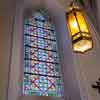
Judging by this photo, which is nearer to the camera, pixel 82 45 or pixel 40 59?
pixel 82 45

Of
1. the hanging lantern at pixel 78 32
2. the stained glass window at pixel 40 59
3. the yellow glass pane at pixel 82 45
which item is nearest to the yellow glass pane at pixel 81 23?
the hanging lantern at pixel 78 32

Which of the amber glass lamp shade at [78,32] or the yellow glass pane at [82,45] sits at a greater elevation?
the amber glass lamp shade at [78,32]

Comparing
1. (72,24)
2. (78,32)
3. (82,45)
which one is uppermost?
(72,24)

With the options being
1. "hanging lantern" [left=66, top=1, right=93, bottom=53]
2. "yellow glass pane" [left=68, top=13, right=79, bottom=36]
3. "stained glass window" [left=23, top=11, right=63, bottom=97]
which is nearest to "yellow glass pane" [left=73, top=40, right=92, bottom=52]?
"hanging lantern" [left=66, top=1, right=93, bottom=53]

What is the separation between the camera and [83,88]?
14.9ft

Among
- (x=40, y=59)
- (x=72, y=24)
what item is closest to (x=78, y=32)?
(x=72, y=24)

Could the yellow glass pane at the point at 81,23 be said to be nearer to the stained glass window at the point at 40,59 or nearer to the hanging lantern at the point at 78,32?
the hanging lantern at the point at 78,32

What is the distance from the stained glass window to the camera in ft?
15.1

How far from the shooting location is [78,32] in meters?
2.35

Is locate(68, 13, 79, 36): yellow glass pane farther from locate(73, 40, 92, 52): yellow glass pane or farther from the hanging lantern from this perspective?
locate(73, 40, 92, 52): yellow glass pane

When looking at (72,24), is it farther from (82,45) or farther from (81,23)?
(82,45)

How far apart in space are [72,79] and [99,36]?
153 cm

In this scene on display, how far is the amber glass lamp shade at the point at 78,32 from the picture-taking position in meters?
2.35

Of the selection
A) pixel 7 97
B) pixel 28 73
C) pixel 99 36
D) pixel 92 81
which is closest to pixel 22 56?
pixel 28 73
